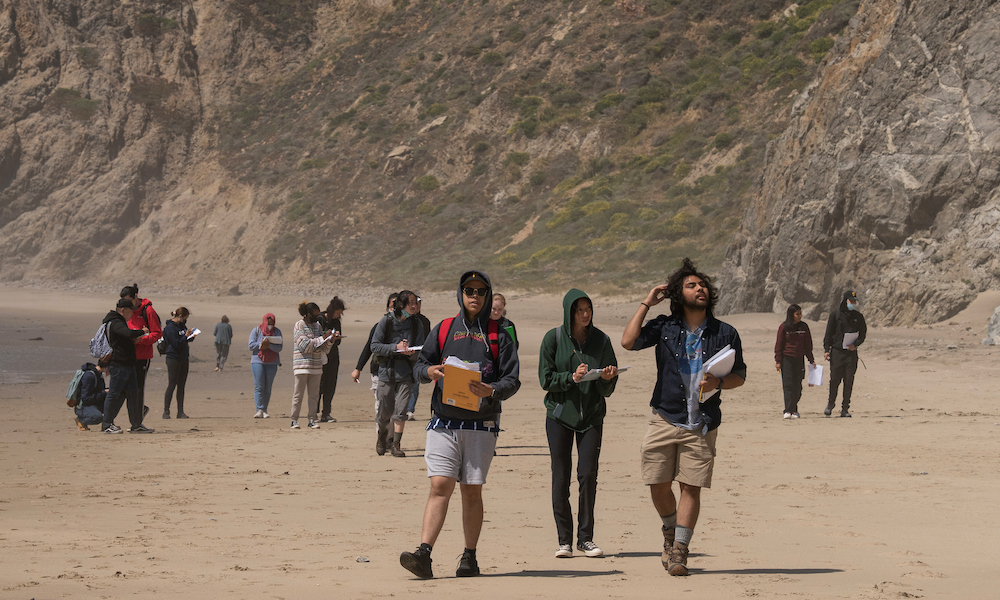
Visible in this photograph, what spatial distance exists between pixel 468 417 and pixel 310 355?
7686 millimetres

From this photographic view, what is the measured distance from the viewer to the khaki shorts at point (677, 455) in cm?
559

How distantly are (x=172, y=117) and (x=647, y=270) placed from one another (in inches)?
1735

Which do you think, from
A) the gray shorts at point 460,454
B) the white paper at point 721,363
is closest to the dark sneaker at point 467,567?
the gray shorts at point 460,454

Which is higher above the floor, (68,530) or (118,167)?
(118,167)

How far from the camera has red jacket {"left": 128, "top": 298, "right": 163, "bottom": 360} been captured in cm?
1219

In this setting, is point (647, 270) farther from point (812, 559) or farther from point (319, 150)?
point (812, 559)

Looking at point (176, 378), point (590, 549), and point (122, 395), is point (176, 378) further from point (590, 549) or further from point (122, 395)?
point (590, 549)

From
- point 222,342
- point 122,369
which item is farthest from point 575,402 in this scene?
point 222,342

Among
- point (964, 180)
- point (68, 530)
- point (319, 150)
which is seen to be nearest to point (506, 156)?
point (319, 150)

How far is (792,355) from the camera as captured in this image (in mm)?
13406

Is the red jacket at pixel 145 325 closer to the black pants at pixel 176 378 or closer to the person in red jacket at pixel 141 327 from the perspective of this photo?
the person in red jacket at pixel 141 327

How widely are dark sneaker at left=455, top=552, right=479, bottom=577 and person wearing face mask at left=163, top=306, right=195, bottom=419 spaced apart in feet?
30.4

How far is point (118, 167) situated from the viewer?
71125 millimetres

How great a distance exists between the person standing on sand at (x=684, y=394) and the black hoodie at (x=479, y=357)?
0.66 m
